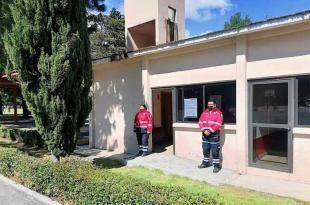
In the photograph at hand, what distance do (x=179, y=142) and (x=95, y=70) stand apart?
537cm

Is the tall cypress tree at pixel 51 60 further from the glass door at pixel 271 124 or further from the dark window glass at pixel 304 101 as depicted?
the dark window glass at pixel 304 101

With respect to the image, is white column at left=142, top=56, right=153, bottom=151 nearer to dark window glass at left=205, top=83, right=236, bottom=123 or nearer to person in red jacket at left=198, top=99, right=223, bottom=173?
dark window glass at left=205, top=83, right=236, bottom=123

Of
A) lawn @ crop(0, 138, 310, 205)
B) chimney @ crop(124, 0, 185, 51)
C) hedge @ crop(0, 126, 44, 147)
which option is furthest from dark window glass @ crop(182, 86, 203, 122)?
hedge @ crop(0, 126, 44, 147)

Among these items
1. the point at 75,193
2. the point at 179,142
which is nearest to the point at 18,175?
the point at 75,193

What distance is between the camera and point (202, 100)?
365 inches

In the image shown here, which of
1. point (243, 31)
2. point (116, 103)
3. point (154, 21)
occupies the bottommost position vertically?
point (116, 103)

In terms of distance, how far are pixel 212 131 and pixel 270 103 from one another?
1.69 m

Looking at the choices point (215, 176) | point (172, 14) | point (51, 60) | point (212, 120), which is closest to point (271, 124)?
point (212, 120)

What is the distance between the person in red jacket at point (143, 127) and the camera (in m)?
10.5

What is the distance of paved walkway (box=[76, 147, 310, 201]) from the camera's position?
262 inches

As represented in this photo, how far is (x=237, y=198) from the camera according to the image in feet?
19.9

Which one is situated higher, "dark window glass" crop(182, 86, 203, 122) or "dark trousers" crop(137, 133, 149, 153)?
"dark window glass" crop(182, 86, 203, 122)

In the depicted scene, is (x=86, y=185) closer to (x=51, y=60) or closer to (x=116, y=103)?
(x=51, y=60)

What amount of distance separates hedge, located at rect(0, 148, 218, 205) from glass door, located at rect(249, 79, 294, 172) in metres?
4.00
